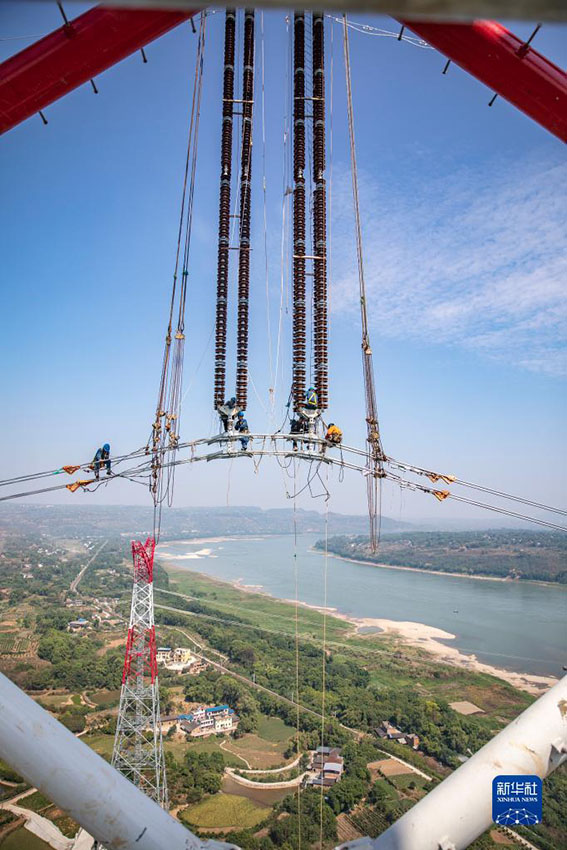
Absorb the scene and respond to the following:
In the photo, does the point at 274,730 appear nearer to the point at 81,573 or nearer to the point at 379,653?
→ the point at 379,653

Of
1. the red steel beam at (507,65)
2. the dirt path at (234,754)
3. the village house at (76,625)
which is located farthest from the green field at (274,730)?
the red steel beam at (507,65)

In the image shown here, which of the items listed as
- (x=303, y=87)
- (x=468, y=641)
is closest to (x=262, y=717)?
(x=468, y=641)

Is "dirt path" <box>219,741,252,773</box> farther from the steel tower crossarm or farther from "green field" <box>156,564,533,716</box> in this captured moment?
the steel tower crossarm

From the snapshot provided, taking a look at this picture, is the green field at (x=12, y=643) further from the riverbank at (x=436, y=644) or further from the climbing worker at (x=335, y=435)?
the climbing worker at (x=335, y=435)

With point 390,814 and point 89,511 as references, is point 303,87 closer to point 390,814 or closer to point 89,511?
point 390,814

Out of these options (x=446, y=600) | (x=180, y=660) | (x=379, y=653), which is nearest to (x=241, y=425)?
(x=180, y=660)
